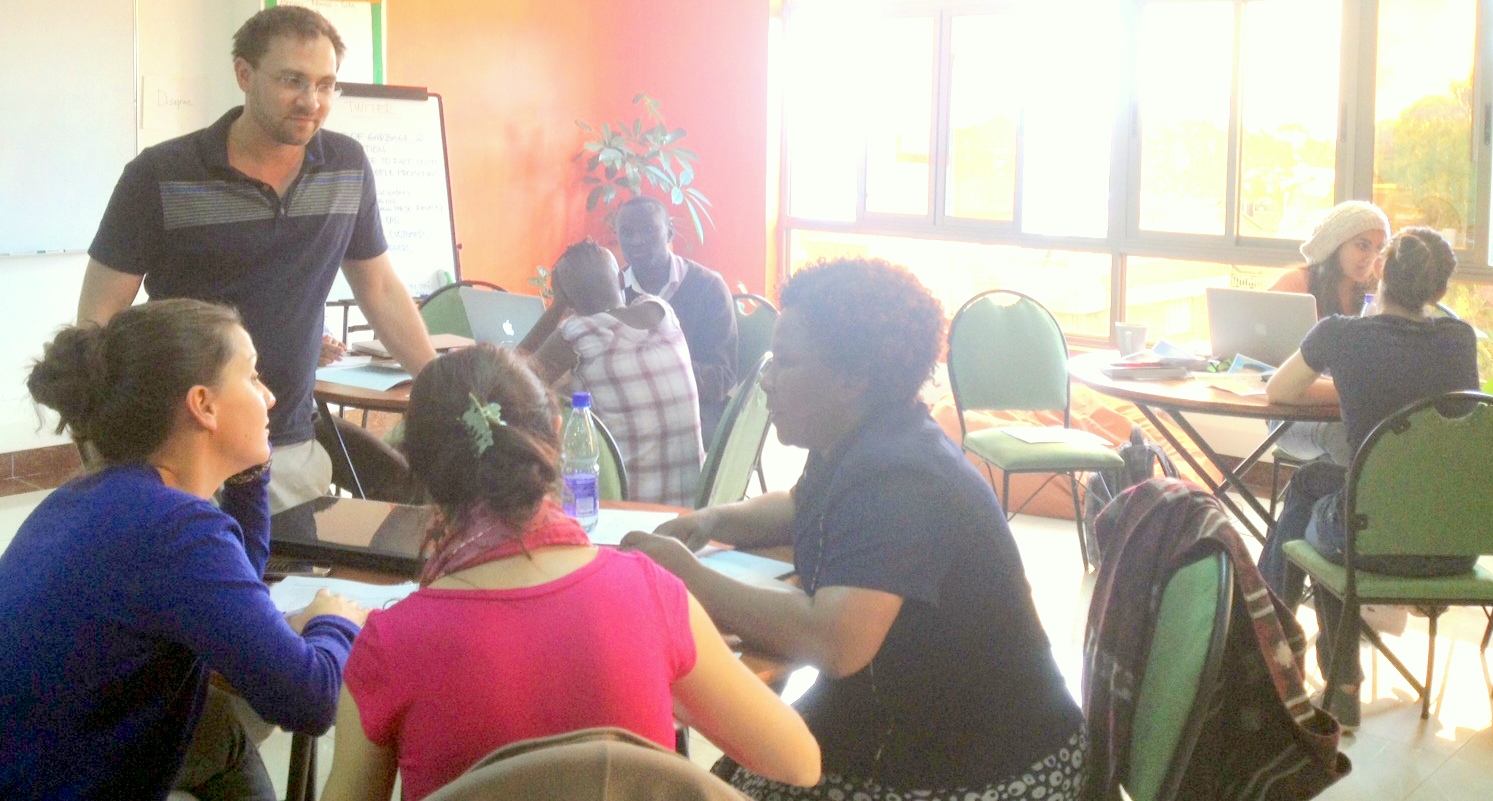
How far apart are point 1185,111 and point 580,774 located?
19.8ft

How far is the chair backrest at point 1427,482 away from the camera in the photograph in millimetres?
3031

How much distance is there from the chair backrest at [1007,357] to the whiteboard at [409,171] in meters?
2.47

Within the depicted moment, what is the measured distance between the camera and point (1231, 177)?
20.3ft

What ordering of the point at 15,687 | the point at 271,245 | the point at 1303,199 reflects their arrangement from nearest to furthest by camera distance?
1. the point at 15,687
2. the point at 271,245
3. the point at 1303,199

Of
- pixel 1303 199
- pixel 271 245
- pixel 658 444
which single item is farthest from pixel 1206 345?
pixel 271 245

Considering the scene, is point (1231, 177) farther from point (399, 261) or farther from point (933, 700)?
point (933, 700)

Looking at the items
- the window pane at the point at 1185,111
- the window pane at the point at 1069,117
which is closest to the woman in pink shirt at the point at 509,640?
the window pane at the point at 1185,111

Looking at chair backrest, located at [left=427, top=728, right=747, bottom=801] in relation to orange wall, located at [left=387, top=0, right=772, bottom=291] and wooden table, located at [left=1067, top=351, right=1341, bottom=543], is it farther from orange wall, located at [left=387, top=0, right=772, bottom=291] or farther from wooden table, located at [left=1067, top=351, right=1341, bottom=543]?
orange wall, located at [left=387, top=0, right=772, bottom=291]

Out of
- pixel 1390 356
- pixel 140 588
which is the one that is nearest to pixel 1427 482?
pixel 1390 356

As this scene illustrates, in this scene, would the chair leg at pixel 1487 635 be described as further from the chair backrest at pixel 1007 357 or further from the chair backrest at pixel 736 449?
the chair backrest at pixel 736 449

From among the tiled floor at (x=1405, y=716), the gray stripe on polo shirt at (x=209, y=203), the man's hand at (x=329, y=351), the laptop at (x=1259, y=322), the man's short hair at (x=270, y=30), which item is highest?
the man's short hair at (x=270, y=30)

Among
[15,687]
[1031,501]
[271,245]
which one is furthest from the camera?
[1031,501]

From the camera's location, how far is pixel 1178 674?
60.8 inches

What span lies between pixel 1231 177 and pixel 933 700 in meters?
5.18
